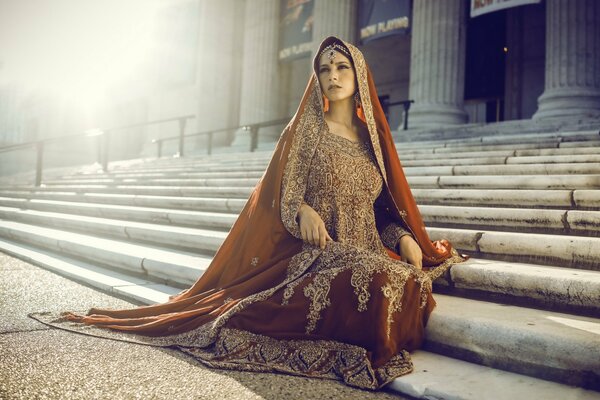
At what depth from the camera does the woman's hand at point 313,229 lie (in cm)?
205

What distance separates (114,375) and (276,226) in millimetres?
940

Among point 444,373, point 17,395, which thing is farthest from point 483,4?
point 17,395

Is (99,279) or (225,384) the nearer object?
(225,384)

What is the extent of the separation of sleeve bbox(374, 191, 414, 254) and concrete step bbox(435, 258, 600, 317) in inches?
16.1

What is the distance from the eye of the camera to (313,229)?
206 cm

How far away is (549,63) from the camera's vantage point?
28.5ft

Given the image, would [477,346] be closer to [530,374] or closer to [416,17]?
[530,374]

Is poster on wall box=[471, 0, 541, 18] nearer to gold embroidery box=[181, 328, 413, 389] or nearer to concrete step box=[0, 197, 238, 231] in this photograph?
concrete step box=[0, 197, 238, 231]

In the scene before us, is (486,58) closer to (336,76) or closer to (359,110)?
(359,110)

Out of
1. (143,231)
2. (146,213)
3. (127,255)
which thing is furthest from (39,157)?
(127,255)

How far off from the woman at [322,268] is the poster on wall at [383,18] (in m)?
9.29

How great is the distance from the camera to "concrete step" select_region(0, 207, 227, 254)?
396 centimetres

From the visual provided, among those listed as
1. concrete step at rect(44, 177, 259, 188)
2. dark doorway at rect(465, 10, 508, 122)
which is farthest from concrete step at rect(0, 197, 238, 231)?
dark doorway at rect(465, 10, 508, 122)

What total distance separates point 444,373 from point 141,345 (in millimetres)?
1348
